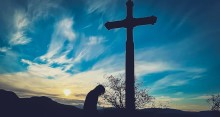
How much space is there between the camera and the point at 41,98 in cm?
2538

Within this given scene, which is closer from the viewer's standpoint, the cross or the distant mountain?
the cross

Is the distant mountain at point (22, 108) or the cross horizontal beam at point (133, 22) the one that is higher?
the cross horizontal beam at point (133, 22)

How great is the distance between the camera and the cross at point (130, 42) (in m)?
8.40

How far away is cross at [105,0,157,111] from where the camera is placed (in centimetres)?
840

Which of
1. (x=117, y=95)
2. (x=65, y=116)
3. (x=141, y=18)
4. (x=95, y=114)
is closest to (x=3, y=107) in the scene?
(x=65, y=116)

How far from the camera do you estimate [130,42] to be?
9.05m

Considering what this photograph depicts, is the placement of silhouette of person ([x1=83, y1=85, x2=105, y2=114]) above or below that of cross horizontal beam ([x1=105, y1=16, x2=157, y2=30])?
below

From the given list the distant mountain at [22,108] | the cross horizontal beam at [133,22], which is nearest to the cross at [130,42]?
the cross horizontal beam at [133,22]

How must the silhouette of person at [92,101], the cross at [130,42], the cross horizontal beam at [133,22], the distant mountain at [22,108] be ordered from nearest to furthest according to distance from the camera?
the cross at [130,42] → the cross horizontal beam at [133,22] → the silhouette of person at [92,101] → the distant mountain at [22,108]

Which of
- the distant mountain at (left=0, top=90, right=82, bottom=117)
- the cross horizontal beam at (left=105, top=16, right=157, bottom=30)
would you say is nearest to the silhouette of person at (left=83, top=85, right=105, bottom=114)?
the cross horizontal beam at (left=105, top=16, right=157, bottom=30)

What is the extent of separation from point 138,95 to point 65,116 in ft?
55.2

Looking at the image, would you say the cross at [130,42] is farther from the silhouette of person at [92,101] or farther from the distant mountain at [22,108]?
the distant mountain at [22,108]

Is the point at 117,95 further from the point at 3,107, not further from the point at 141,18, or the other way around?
the point at 141,18

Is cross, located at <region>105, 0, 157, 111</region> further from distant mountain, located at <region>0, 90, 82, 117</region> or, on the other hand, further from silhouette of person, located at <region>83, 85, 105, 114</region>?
distant mountain, located at <region>0, 90, 82, 117</region>
